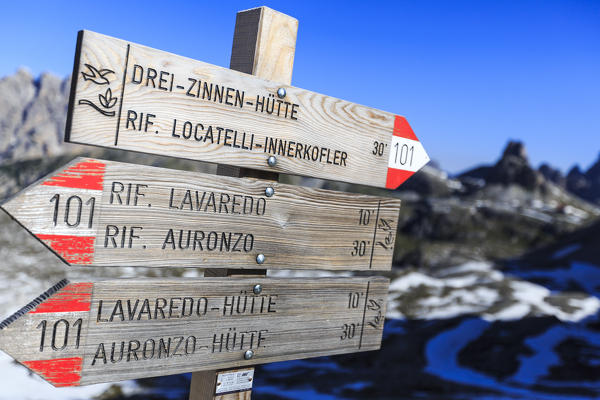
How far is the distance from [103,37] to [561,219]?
40.5 m

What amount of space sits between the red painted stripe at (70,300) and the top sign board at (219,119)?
741 mm

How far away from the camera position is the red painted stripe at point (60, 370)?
8.45ft

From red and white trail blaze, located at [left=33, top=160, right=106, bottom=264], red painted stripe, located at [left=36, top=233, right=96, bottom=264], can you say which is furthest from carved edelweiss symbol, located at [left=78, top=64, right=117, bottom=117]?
red painted stripe, located at [left=36, top=233, right=96, bottom=264]

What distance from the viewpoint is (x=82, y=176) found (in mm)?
2631

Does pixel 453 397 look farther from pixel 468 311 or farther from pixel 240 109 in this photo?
pixel 240 109

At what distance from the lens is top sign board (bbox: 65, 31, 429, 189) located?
264 cm

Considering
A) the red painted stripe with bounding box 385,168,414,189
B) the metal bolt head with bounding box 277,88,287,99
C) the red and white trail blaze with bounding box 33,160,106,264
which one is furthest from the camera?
the red painted stripe with bounding box 385,168,414,189

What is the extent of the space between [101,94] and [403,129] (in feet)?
7.48

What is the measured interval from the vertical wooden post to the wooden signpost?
1 centimetres

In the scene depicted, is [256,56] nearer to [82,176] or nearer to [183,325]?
[82,176]

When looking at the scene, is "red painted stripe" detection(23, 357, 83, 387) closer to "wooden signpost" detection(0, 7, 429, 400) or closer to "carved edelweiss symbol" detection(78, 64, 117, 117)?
"wooden signpost" detection(0, 7, 429, 400)

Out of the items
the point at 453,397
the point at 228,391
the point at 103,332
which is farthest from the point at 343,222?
the point at 453,397

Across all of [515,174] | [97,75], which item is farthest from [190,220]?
[515,174]

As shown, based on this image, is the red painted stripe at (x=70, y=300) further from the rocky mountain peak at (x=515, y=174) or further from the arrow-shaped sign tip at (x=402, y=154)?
the rocky mountain peak at (x=515, y=174)
